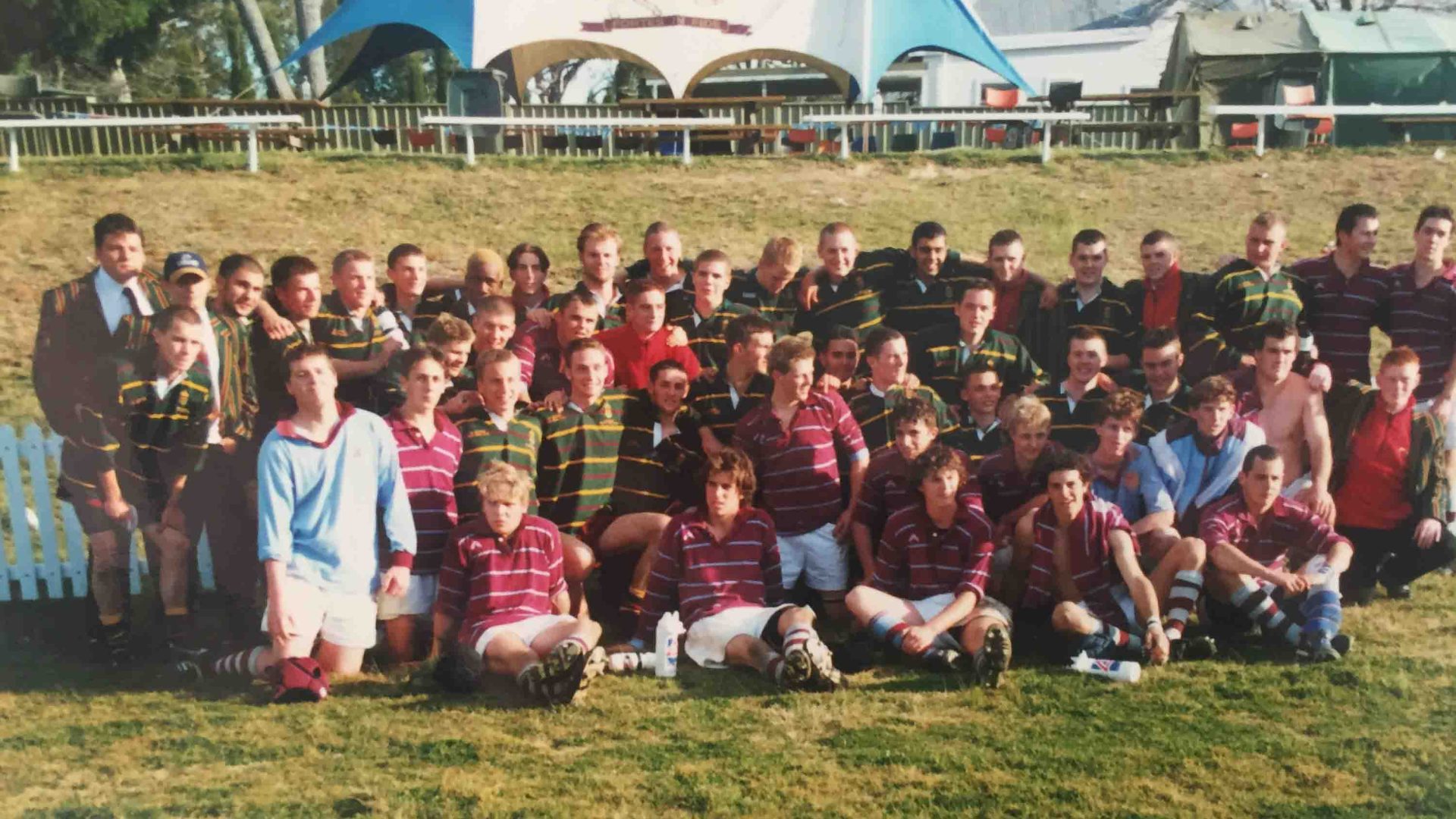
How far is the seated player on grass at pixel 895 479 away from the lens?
4762mm

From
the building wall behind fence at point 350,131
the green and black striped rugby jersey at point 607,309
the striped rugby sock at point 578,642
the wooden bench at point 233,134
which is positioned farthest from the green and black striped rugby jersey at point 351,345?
the wooden bench at point 233,134

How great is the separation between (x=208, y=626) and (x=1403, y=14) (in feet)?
54.0

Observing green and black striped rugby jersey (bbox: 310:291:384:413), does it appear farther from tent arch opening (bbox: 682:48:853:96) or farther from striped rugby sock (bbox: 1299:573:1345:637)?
tent arch opening (bbox: 682:48:853:96)

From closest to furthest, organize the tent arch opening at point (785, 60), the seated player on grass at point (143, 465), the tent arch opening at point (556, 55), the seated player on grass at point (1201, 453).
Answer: the seated player on grass at point (143, 465), the seated player on grass at point (1201, 453), the tent arch opening at point (785, 60), the tent arch opening at point (556, 55)

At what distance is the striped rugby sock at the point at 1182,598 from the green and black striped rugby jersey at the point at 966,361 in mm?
1079

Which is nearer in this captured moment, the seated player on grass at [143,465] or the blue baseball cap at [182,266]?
the seated player on grass at [143,465]

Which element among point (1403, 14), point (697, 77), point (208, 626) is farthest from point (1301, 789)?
point (1403, 14)

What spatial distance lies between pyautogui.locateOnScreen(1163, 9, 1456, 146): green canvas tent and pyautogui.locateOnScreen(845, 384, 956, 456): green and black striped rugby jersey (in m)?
11.6

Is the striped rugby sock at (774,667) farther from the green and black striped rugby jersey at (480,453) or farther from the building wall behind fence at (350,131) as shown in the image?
the building wall behind fence at (350,131)

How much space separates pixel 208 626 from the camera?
507 centimetres

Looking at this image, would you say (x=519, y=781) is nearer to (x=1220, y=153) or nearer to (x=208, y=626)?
(x=208, y=626)

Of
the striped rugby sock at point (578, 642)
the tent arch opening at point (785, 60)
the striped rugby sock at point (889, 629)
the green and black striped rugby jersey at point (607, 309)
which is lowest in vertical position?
the striped rugby sock at point (889, 629)

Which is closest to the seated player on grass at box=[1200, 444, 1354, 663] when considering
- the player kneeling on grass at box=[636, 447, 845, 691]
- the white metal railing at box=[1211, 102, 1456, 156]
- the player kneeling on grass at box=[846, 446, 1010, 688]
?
the player kneeling on grass at box=[846, 446, 1010, 688]

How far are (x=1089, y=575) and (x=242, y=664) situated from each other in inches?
117
